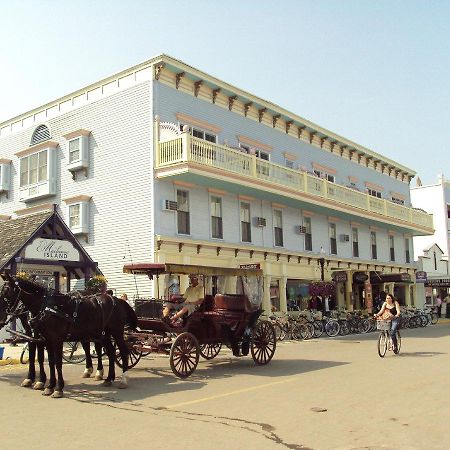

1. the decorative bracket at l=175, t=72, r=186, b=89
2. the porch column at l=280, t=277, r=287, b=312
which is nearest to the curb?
the decorative bracket at l=175, t=72, r=186, b=89

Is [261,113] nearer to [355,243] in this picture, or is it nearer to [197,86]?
[197,86]

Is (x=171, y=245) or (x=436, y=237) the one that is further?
(x=436, y=237)

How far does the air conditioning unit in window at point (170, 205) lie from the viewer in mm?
22513

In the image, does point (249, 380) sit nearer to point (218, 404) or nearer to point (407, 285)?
point (218, 404)

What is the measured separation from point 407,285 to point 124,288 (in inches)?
913

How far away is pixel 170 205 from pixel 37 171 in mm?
8234

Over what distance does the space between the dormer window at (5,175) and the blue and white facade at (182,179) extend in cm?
5

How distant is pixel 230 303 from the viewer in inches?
539

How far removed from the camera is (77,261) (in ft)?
67.3

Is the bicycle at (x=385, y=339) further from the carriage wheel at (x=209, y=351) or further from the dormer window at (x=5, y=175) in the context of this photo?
the dormer window at (x=5, y=175)

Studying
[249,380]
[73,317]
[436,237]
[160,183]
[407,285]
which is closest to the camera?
[73,317]

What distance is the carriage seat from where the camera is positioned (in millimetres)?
13633

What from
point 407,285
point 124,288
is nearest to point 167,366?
point 124,288

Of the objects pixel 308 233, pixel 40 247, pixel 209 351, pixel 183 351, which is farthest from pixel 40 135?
pixel 183 351
